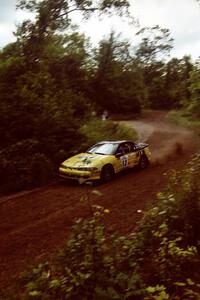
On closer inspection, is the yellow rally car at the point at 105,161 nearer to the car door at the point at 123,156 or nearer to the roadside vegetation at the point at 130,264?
the car door at the point at 123,156

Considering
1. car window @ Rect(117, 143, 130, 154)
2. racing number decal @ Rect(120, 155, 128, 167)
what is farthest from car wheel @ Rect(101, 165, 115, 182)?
car window @ Rect(117, 143, 130, 154)

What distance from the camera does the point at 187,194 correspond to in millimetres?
6496

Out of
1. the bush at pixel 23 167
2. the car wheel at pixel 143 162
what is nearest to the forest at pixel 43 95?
the bush at pixel 23 167

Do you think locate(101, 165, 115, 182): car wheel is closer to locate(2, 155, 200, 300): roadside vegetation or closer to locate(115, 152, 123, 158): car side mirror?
locate(115, 152, 123, 158): car side mirror

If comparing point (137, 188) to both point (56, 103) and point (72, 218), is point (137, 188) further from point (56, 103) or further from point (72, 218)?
point (56, 103)

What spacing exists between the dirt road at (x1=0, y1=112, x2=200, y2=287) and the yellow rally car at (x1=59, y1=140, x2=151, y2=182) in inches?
16.4

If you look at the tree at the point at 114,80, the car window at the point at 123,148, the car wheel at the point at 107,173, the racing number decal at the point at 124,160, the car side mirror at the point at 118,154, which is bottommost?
the car wheel at the point at 107,173

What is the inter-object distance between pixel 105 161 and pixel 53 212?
13.7 ft

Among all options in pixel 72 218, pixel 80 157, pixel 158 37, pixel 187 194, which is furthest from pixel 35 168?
pixel 158 37

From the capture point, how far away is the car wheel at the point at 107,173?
554 inches

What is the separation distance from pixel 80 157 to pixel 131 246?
348 inches

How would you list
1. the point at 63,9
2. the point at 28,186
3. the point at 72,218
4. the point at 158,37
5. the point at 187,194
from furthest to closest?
the point at 158,37, the point at 63,9, the point at 28,186, the point at 72,218, the point at 187,194

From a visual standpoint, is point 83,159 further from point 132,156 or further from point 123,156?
point 132,156

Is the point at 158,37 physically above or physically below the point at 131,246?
above
